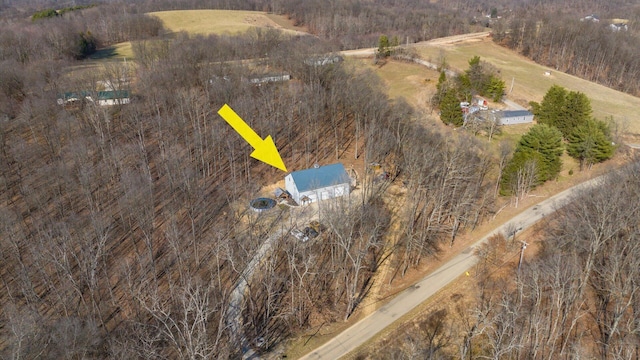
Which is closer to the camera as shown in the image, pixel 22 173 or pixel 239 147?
pixel 22 173

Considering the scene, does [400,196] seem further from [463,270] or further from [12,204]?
[12,204]

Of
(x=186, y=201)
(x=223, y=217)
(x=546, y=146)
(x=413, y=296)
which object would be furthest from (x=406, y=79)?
(x=413, y=296)

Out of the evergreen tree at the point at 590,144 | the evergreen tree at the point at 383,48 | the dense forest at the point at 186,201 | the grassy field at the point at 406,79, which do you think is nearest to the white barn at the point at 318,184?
the dense forest at the point at 186,201

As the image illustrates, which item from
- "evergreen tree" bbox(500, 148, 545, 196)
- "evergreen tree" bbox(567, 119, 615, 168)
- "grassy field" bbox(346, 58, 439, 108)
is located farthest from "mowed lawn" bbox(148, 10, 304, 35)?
"evergreen tree" bbox(567, 119, 615, 168)

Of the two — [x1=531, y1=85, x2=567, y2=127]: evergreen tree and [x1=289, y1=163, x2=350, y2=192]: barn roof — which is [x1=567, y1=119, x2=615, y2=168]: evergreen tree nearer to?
[x1=531, y1=85, x2=567, y2=127]: evergreen tree

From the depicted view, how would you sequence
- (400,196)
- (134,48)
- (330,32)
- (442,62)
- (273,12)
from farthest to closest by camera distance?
(273,12)
(330,32)
(442,62)
(134,48)
(400,196)

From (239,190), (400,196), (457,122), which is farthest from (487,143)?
(239,190)

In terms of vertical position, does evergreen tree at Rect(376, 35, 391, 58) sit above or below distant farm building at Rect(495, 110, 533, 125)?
above
